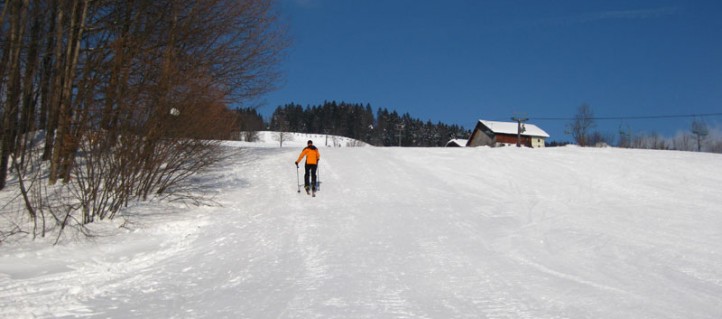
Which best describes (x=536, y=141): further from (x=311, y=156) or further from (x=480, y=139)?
(x=311, y=156)

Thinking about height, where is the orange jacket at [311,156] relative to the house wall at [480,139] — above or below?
below

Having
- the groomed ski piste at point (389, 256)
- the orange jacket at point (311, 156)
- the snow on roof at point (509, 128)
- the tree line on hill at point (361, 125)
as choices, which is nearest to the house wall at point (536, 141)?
the snow on roof at point (509, 128)

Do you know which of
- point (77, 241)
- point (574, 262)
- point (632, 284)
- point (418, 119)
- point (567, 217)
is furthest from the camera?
point (418, 119)

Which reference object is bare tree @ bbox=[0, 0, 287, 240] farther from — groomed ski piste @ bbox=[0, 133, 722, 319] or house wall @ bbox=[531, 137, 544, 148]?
house wall @ bbox=[531, 137, 544, 148]

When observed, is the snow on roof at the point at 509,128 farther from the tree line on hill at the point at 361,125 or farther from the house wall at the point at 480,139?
the tree line on hill at the point at 361,125

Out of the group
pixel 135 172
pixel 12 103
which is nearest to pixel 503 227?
pixel 135 172

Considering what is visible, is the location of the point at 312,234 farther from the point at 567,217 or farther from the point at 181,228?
the point at 567,217

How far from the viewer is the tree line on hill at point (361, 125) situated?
11612 centimetres

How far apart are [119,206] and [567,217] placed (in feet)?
33.3

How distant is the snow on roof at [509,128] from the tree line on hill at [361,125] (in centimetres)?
4105

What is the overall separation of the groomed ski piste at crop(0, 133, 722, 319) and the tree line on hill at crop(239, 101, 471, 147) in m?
99.8

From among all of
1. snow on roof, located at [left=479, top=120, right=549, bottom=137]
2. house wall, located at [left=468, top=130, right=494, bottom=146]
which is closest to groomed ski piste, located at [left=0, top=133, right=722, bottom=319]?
snow on roof, located at [left=479, top=120, right=549, bottom=137]

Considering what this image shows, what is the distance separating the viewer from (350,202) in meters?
13.0

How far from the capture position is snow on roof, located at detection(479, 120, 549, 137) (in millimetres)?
70688
